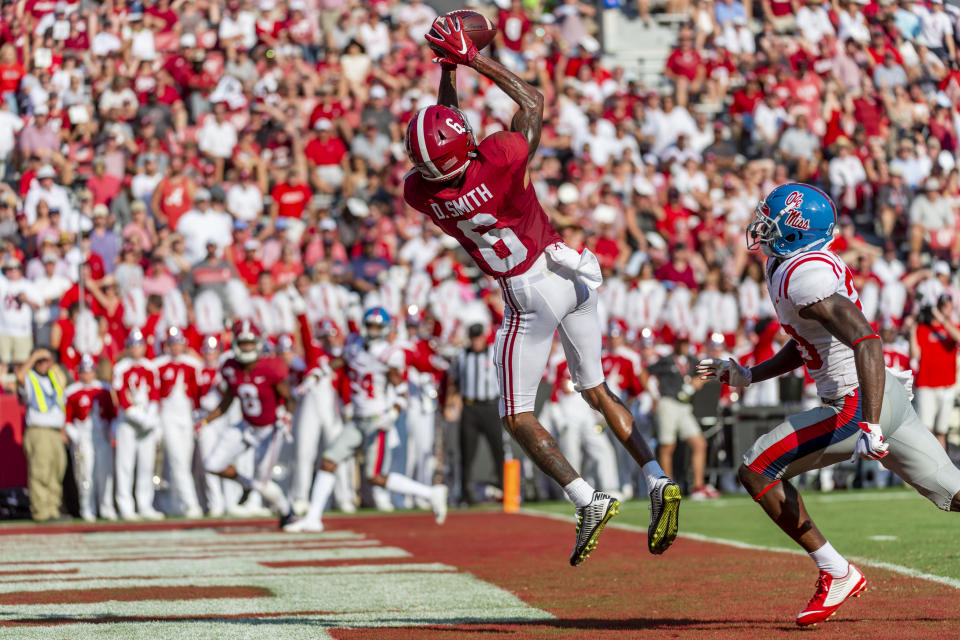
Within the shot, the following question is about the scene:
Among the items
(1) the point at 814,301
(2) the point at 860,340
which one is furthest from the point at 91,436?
(2) the point at 860,340

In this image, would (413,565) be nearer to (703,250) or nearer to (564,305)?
(564,305)

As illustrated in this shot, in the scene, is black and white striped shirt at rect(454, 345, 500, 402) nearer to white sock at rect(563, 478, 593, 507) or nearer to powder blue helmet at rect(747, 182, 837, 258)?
white sock at rect(563, 478, 593, 507)

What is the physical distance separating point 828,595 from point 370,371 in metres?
7.42

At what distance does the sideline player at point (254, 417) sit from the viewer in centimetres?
1248

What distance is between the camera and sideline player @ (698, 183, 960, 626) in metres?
5.77

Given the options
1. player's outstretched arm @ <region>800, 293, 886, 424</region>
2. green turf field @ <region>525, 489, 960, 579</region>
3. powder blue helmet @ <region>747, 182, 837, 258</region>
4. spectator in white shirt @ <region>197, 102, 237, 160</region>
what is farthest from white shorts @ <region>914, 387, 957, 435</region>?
player's outstretched arm @ <region>800, 293, 886, 424</region>

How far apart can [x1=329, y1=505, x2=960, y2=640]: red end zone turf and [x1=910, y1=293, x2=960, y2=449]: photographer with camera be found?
5.89m

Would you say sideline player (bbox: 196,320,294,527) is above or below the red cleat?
above

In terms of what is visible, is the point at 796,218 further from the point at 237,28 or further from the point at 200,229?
the point at 237,28

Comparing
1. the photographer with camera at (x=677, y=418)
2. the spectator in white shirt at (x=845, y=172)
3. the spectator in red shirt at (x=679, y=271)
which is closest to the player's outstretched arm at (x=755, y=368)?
the photographer with camera at (x=677, y=418)

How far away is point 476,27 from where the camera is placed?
6480 mm

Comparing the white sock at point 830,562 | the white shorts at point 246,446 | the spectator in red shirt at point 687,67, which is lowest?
the white sock at point 830,562

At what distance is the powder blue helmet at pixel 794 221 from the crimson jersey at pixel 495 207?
90 cm

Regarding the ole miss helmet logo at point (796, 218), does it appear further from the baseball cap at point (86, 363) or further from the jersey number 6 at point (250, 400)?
the baseball cap at point (86, 363)
